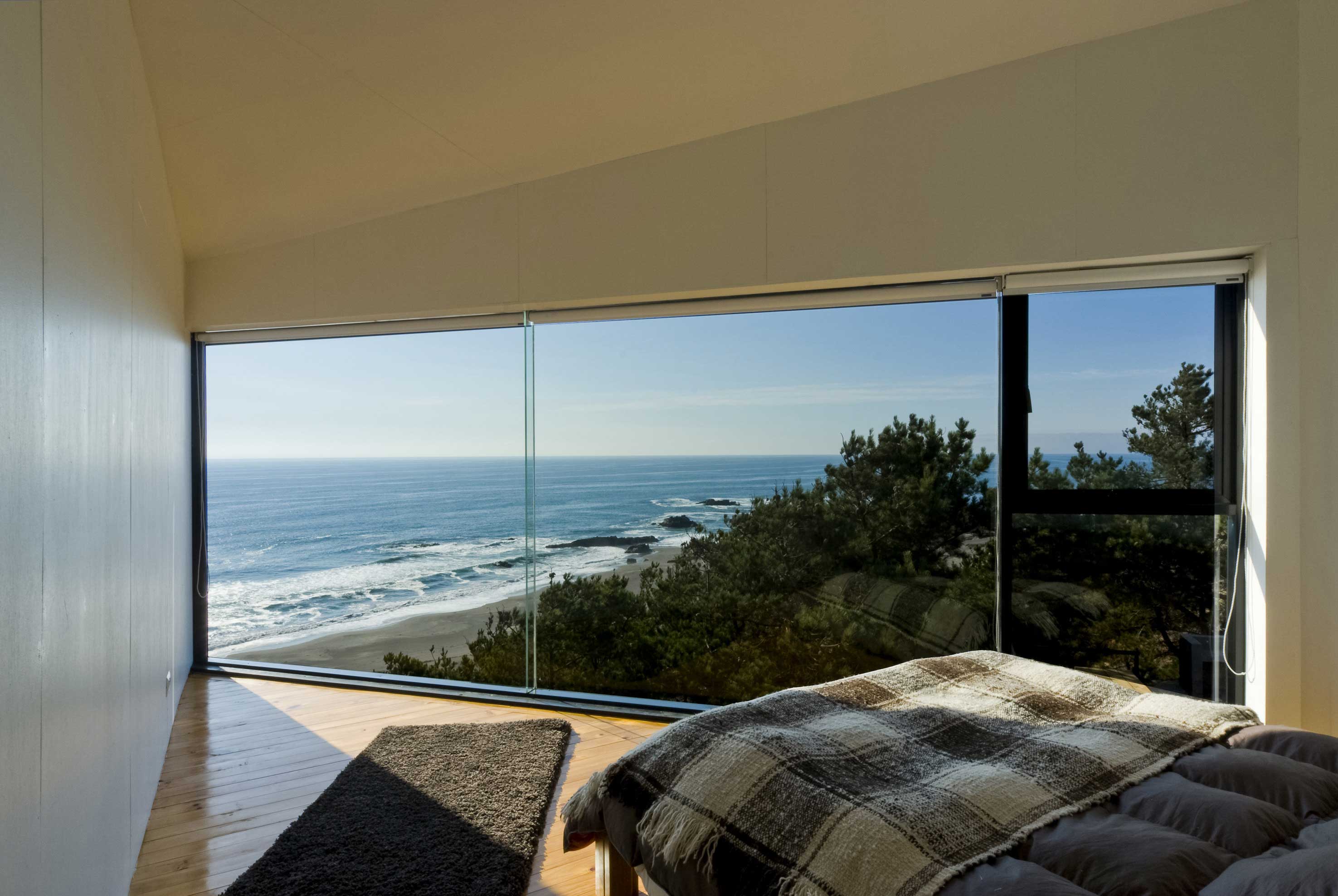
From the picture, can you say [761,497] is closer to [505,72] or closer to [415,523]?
[415,523]

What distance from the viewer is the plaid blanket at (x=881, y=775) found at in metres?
1.62

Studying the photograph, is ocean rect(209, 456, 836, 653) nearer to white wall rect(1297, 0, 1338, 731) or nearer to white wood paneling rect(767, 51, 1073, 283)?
white wood paneling rect(767, 51, 1073, 283)

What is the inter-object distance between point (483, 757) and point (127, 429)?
183cm

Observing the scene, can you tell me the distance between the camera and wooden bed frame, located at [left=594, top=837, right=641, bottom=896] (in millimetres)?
2166

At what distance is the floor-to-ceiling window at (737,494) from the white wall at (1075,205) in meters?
0.23

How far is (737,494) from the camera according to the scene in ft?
13.0

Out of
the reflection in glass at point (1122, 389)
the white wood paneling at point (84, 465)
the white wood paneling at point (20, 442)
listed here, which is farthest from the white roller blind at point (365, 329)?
the white wood paneling at point (20, 442)

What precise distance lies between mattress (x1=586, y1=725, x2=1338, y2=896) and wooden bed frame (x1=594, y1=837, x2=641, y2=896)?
128 mm

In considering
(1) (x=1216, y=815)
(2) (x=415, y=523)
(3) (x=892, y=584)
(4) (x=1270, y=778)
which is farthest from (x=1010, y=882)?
(2) (x=415, y=523)

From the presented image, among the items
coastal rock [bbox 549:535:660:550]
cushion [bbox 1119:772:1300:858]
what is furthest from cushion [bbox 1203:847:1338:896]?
coastal rock [bbox 549:535:660:550]

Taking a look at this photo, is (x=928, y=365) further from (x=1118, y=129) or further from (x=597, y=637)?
(x=597, y=637)

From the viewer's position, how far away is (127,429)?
2621 millimetres

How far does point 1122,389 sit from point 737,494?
1.69 meters

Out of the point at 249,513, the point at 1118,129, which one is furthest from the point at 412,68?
the point at 249,513
